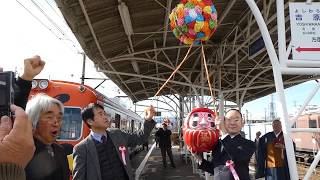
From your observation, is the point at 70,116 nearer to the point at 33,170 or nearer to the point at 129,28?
the point at 129,28

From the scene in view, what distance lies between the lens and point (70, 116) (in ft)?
26.9

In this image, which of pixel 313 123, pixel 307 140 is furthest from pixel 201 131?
pixel 307 140

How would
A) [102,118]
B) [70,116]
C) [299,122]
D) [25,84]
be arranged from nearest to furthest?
[25,84]
[102,118]
[70,116]
[299,122]

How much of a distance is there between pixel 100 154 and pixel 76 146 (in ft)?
0.81

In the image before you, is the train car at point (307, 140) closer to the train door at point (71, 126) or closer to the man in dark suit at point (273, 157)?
the man in dark suit at point (273, 157)

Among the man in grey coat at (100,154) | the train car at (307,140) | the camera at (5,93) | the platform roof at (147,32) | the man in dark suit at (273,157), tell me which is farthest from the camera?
the train car at (307,140)

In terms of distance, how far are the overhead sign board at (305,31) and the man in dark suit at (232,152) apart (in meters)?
0.94

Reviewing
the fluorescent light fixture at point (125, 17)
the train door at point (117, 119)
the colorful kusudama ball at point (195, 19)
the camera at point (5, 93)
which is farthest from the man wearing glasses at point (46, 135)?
the train door at point (117, 119)

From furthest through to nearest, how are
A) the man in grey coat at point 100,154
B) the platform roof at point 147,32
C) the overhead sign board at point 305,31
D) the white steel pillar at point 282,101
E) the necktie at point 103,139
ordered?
the platform roof at point 147,32 → the overhead sign board at point 305,31 → the white steel pillar at point 282,101 → the necktie at point 103,139 → the man in grey coat at point 100,154

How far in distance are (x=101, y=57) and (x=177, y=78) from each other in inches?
267

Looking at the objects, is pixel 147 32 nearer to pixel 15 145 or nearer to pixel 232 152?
pixel 232 152

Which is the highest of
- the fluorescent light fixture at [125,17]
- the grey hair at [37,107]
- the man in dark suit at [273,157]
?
the fluorescent light fixture at [125,17]

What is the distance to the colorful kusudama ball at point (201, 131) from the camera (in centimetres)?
357

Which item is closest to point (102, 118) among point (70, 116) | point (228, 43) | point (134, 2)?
point (134, 2)
